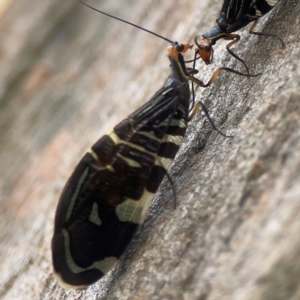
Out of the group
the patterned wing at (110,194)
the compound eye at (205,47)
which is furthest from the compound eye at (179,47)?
the patterned wing at (110,194)

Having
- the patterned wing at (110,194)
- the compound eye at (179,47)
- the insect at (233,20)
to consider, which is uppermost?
the compound eye at (179,47)

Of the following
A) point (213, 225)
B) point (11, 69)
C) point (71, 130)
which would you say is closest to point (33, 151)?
point (71, 130)

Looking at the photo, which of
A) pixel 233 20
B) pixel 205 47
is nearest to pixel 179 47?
pixel 205 47

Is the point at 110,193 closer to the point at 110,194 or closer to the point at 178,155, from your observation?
the point at 110,194

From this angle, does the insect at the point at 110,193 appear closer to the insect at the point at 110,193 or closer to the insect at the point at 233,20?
the insect at the point at 110,193

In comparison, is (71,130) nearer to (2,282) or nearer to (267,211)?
(2,282)

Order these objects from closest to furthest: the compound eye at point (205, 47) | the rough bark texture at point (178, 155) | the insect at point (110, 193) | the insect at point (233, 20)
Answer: the rough bark texture at point (178, 155) → the insect at point (110, 193) → the insect at point (233, 20) → the compound eye at point (205, 47)
